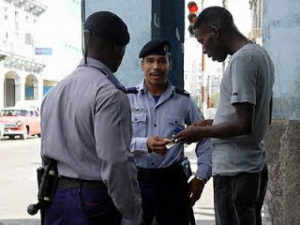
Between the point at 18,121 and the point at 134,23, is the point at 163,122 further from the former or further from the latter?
the point at 18,121

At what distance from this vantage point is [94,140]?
223 cm

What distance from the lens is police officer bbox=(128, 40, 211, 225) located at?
3.17 meters

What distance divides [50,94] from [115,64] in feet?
1.07

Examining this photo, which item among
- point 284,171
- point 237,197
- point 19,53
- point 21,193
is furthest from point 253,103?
point 19,53

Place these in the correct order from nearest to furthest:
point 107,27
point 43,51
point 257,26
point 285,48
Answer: point 107,27, point 285,48, point 257,26, point 43,51

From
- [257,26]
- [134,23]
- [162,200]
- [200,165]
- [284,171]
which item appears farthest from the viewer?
[257,26]

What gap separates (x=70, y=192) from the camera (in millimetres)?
2254

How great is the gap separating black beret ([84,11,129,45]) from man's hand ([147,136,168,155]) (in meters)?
0.86

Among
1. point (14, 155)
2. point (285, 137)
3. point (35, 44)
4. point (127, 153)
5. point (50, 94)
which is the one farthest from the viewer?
point (35, 44)

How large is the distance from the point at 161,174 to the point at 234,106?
A: 77 cm

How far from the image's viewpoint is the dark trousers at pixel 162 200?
3.17 m

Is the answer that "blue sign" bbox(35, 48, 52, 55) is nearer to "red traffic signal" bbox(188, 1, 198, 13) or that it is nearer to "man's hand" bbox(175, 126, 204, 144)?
"red traffic signal" bbox(188, 1, 198, 13)

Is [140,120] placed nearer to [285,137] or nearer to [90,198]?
[90,198]

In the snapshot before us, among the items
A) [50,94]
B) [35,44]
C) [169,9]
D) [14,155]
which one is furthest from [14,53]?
[50,94]
